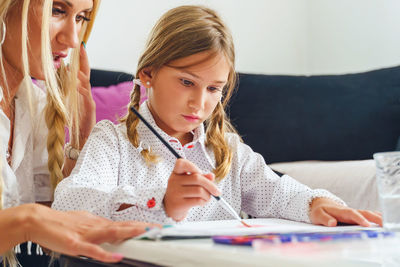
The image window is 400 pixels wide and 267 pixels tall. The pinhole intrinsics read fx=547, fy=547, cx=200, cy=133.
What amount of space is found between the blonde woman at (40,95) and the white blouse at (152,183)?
15cm

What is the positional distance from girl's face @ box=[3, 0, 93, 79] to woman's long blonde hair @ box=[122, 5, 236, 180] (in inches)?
7.2

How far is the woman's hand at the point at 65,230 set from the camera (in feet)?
2.26

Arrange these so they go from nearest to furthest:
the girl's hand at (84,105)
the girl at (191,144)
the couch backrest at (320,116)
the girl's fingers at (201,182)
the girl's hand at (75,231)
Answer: the girl's hand at (75,231), the girl's fingers at (201,182), the girl at (191,144), the girl's hand at (84,105), the couch backrest at (320,116)

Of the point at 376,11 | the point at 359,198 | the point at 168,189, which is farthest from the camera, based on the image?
the point at 376,11

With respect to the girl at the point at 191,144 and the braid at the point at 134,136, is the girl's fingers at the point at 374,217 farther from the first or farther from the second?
the braid at the point at 134,136

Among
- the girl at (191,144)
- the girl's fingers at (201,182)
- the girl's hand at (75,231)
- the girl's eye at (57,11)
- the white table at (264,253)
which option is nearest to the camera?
the white table at (264,253)

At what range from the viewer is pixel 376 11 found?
267cm

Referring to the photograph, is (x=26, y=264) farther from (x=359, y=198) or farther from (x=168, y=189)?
(x=359, y=198)

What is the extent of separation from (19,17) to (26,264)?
55 cm

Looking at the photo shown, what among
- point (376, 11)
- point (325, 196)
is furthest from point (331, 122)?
point (325, 196)

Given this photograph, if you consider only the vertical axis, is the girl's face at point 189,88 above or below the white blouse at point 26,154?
above

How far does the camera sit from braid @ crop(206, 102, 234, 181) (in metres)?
1.30

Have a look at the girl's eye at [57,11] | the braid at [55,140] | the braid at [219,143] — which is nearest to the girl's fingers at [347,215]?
the braid at [219,143]

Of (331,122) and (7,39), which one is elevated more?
(7,39)
